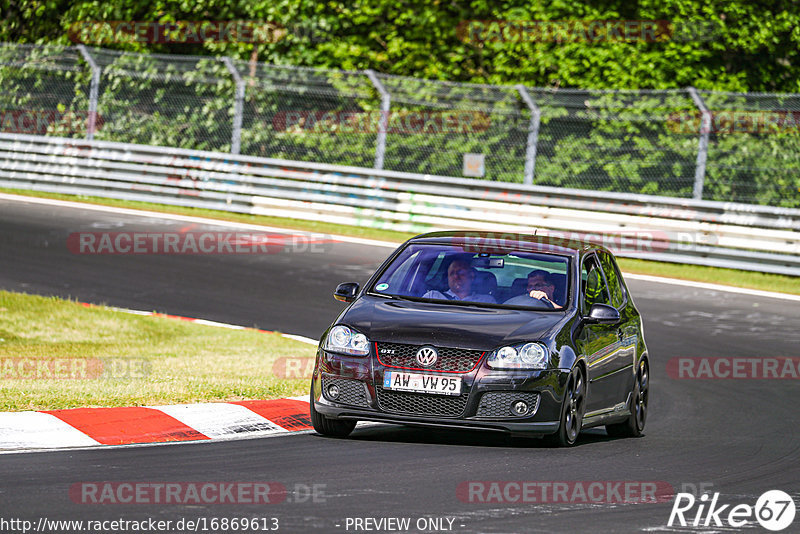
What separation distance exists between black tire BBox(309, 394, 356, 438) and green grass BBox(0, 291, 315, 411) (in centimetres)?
128

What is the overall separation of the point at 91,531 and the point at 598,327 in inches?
181

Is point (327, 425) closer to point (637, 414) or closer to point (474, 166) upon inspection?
point (637, 414)

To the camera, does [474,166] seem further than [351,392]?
Yes

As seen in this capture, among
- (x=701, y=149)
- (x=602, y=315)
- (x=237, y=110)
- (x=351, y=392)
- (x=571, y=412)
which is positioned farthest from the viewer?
(x=237, y=110)

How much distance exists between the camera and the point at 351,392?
8.70 metres

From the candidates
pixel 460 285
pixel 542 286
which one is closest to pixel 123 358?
pixel 460 285

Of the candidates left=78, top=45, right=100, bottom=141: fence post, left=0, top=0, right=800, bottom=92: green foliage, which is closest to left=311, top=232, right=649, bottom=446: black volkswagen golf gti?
left=0, top=0, right=800, bottom=92: green foliage

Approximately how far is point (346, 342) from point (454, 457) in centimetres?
105

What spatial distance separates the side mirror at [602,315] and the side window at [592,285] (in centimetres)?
17

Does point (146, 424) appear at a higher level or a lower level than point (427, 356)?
lower

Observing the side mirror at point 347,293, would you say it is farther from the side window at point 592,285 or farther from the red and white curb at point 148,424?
the side window at point 592,285

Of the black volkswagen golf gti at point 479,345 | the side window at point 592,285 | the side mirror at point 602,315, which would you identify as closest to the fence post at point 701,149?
the side window at point 592,285

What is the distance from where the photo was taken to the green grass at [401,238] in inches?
782

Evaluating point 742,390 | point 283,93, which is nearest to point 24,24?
point 283,93
